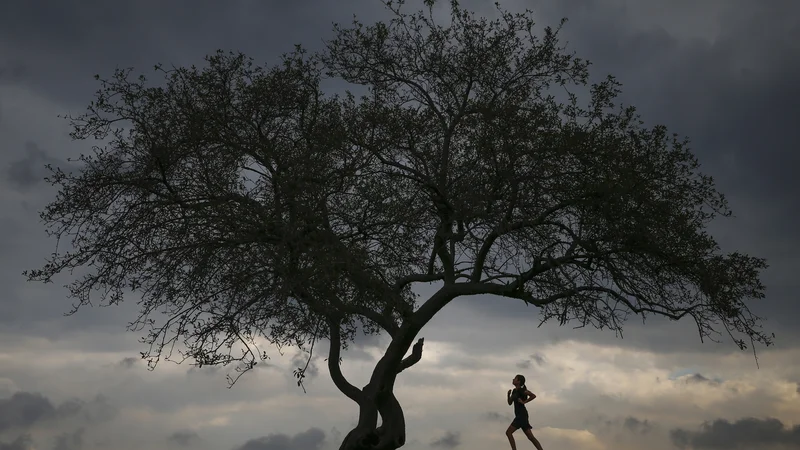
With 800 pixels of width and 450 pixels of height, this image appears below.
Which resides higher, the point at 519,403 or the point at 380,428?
the point at 519,403

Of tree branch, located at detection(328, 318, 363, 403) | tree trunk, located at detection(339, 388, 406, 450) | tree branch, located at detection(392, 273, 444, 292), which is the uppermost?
tree branch, located at detection(392, 273, 444, 292)

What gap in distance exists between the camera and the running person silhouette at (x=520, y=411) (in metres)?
21.7

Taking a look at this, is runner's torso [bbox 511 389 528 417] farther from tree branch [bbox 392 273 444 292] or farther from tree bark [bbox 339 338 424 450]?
tree branch [bbox 392 273 444 292]

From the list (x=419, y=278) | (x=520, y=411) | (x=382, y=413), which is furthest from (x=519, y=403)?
(x=419, y=278)

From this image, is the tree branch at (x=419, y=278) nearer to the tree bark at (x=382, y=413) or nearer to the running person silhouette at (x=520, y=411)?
the tree bark at (x=382, y=413)

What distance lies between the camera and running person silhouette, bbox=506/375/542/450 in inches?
854

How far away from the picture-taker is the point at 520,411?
21.8 metres

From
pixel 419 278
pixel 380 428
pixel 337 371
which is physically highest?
pixel 419 278

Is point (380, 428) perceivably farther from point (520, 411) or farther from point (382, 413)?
point (520, 411)

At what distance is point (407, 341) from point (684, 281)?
7658 millimetres

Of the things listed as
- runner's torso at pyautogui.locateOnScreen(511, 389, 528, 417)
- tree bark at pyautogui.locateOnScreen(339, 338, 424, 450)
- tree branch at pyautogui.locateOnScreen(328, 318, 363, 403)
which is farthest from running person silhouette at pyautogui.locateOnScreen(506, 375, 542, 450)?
tree branch at pyautogui.locateOnScreen(328, 318, 363, 403)

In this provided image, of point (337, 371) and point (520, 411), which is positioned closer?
point (520, 411)

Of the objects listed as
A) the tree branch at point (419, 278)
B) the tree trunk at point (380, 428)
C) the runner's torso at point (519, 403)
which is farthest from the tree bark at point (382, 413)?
the runner's torso at point (519, 403)

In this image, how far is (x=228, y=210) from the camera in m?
20.3
